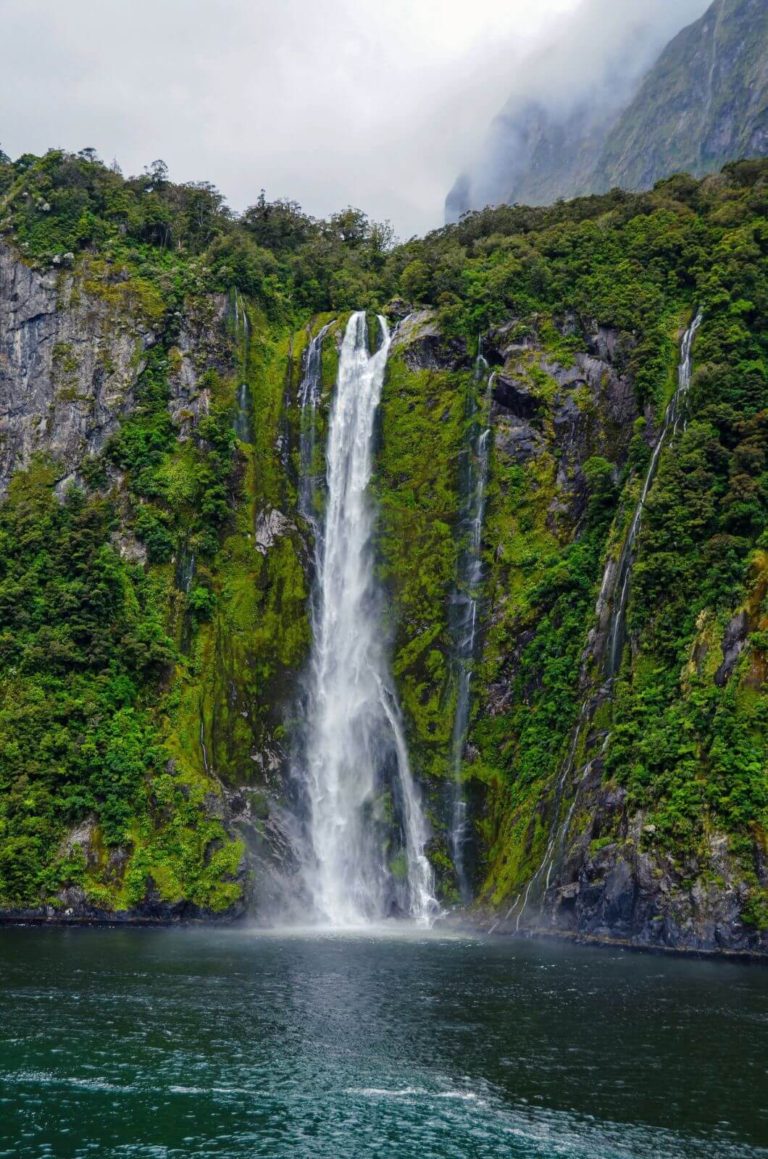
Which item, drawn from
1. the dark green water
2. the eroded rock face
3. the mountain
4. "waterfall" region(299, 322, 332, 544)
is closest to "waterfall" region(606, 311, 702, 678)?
the mountain

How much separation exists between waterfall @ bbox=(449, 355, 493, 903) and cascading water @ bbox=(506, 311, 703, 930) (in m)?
5.27

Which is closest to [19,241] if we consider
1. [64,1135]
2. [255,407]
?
[255,407]

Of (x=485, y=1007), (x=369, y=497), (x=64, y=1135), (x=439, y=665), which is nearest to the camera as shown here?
(x=64, y=1135)

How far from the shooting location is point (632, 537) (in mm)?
42875

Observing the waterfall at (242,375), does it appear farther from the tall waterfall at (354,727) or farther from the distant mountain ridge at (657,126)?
the distant mountain ridge at (657,126)

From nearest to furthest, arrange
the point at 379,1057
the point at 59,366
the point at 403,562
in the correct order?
the point at 379,1057, the point at 403,562, the point at 59,366

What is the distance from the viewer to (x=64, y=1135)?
16.4m

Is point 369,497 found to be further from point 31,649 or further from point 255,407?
point 31,649

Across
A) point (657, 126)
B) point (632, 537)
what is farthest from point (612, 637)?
point (657, 126)

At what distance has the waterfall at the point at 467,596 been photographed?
145 ft

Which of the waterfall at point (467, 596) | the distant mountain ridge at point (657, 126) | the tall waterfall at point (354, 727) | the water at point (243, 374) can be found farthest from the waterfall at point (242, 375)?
the distant mountain ridge at point (657, 126)

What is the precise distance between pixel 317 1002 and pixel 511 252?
5042 centimetres

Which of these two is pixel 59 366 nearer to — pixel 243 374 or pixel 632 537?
pixel 243 374

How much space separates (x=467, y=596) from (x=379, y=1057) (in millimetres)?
31111
